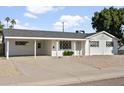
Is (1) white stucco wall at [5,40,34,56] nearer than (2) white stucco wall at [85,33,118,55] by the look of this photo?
Yes

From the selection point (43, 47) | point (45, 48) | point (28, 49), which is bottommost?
point (28, 49)

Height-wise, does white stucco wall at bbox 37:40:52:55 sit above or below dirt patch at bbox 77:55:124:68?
above

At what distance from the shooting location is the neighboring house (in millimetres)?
29906

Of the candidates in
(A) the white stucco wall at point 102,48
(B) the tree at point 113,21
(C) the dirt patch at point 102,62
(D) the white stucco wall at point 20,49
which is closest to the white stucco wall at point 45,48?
(D) the white stucco wall at point 20,49

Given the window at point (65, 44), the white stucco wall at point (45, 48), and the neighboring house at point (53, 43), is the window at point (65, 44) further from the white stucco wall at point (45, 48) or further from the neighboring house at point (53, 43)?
the white stucco wall at point (45, 48)

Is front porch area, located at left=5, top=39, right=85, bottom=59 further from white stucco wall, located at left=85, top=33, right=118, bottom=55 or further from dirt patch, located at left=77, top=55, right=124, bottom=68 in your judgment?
dirt patch, located at left=77, top=55, right=124, bottom=68

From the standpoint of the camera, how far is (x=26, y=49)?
3136 centimetres

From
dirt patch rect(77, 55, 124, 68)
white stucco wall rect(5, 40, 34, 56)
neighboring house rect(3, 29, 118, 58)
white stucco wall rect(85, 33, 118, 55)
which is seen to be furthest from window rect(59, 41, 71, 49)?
dirt patch rect(77, 55, 124, 68)

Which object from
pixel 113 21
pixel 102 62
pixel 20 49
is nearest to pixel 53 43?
pixel 20 49

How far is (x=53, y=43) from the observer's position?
31953 mm

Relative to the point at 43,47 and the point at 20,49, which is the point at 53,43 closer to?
the point at 43,47
